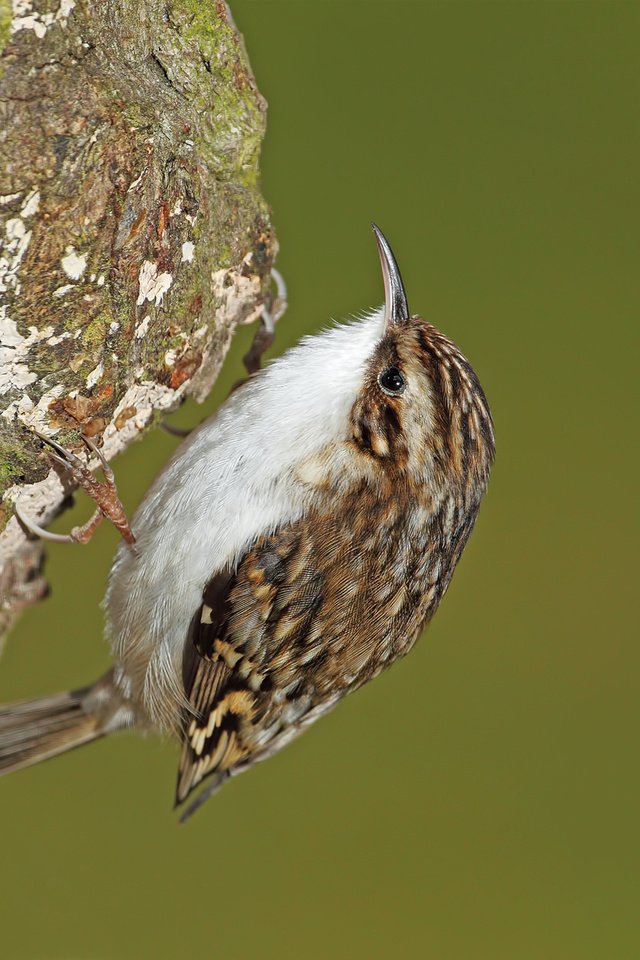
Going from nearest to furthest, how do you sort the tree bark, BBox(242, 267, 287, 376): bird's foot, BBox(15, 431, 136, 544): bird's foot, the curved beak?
the tree bark
BBox(15, 431, 136, 544): bird's foot
the curved beak
BBox(242, 267, 287, 376): bird's foot

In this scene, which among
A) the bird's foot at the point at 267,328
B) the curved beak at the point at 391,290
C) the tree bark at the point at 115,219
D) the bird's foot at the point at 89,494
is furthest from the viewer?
the bird's foot at the point at 267,328

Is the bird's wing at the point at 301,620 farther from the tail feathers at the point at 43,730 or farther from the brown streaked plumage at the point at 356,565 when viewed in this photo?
the tail feathers at the point at 43,730

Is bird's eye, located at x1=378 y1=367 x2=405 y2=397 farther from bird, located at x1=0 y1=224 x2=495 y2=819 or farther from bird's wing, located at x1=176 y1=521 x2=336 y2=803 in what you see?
bird's wing, located at x1=176 y1=521 x2=336 y2=803

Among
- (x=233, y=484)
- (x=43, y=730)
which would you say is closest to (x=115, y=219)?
(x=233, y=484)

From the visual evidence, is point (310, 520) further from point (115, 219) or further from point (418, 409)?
point (115, 219)

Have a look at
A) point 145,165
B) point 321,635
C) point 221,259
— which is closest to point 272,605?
point 321,635

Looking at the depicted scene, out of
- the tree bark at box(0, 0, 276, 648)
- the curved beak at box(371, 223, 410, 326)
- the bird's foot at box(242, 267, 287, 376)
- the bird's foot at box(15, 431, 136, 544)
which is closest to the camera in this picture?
the tree bark at box(0, 0, 276, 648)

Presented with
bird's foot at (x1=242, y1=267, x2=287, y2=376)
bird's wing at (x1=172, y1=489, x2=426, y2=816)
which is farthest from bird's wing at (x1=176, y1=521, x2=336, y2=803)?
bird's foot at (x1=242, y1=267, x2=287, y2=376)

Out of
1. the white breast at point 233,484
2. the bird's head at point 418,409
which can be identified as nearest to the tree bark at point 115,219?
the white breast at point 233,484
